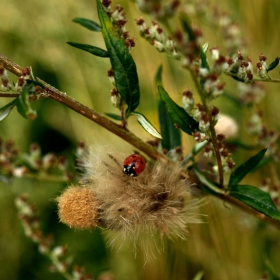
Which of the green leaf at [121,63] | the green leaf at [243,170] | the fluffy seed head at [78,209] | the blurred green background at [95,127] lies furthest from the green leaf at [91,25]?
the blurred green background at [95,127]

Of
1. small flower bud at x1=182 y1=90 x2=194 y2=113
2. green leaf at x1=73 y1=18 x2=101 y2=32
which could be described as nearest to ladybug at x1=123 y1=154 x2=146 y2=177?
small flower bud at x1=182 y1=90 x2=194 y2=113

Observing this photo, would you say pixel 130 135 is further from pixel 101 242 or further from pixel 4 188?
pixel 4 188

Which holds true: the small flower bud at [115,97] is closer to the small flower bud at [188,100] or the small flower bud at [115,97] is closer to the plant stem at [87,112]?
the plant stem at [87,112]

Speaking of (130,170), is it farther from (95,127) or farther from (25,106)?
(95,127)

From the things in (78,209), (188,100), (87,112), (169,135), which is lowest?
(78,209)

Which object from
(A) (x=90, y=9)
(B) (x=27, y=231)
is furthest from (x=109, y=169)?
(A) (x=90, y=9)

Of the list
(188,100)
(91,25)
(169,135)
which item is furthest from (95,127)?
(188,100)
